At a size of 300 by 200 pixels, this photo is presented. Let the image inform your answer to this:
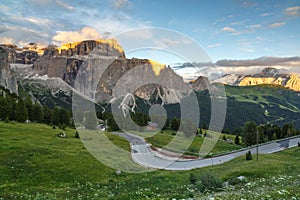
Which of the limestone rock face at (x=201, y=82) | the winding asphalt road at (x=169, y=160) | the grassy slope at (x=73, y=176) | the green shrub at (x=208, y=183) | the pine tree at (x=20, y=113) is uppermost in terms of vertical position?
the limestone rock face at (x=201, y=82)

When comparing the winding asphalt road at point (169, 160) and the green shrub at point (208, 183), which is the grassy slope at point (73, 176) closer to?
the green shrub at point (208, 183)

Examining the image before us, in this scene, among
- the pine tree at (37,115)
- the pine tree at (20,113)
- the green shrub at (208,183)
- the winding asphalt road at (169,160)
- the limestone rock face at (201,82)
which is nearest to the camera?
the green shrub at (208,183)

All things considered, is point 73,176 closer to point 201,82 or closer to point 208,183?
point 208,183

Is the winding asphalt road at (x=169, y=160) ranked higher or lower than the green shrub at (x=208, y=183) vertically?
lower

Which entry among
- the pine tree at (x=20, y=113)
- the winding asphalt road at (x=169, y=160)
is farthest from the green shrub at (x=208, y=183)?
the pine tree at (x=20, y=113)

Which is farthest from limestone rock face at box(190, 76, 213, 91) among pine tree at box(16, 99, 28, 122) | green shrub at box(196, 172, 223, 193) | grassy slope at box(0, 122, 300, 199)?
pine tree at box(16, 99, 28, 122)

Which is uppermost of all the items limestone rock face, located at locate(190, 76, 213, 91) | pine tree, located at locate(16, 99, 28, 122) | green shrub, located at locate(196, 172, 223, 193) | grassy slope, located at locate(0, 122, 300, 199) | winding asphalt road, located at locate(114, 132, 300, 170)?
limestone rock face, located at locate(190, 76, 213, 91)

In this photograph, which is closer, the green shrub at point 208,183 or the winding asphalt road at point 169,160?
the green shrub at point 208,183

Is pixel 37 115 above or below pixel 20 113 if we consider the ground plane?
below

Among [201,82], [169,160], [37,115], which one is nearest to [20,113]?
[37,115]

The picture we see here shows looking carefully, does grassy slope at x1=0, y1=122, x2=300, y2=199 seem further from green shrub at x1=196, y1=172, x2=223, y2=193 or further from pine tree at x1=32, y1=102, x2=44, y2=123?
pine tree at x1=32, y1=102, x2=44, y2=123

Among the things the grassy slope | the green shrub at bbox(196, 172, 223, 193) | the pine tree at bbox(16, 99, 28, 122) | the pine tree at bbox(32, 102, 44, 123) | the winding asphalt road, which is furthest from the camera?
the pine tree at bbox(32, 102, 44, 123)

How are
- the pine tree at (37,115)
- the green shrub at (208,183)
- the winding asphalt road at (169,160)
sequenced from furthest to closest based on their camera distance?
the pine tree at (37,115) < the winding asphalt road at (169,160) < the green shrub at (208,183)

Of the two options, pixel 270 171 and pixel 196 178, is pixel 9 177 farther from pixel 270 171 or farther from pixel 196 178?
pixel 270 171
